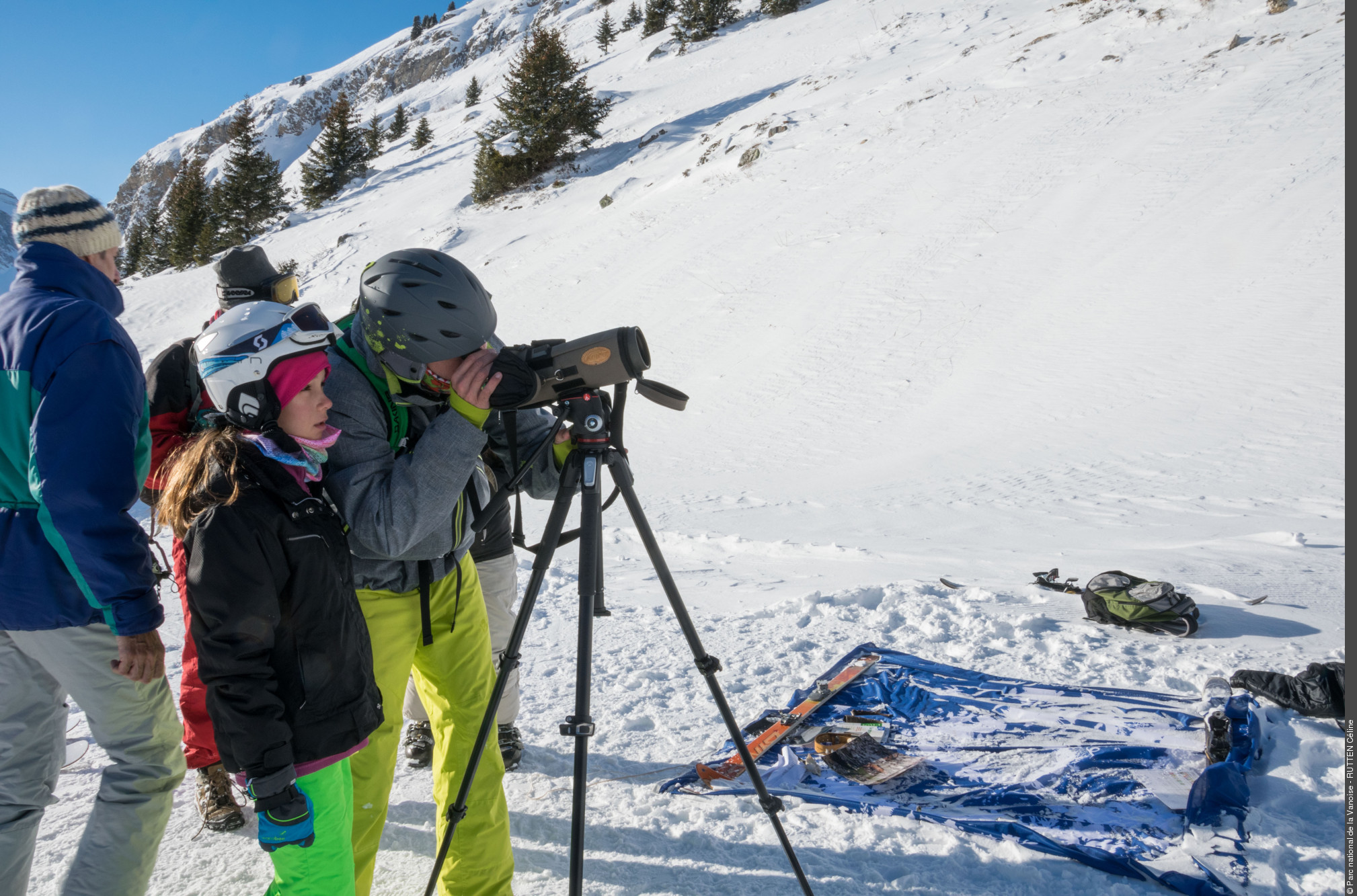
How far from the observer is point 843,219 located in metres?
15.2

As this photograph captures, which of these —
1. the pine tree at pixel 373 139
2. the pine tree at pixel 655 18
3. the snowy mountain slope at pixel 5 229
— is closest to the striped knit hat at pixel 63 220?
the pine tree at pixel 373 139

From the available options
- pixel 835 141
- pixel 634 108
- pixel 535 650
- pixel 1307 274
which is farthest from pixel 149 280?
pixel 1307 274

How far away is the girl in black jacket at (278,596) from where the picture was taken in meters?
1.66

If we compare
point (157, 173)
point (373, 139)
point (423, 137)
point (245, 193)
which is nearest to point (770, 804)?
point (245, 193)

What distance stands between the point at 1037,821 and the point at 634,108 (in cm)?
2868

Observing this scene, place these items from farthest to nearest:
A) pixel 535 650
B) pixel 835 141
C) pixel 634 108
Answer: pixel 634 108
pixel 835 141
pixel 535 650

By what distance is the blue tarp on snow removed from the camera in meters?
2.44

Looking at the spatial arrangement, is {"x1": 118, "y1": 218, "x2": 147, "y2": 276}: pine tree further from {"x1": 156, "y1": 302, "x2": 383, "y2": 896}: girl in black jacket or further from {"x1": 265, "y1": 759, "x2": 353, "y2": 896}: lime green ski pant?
{"x1": 265, "y1": 759, "x2": 353, "y2": 896}: lime green ski pant

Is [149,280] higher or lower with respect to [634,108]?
lower

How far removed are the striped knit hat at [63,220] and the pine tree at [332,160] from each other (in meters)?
33.1

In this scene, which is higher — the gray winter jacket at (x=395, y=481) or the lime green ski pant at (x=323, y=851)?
the gray winter jacket at (x=395, y=481)

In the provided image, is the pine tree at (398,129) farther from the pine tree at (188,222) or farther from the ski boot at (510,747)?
the ski boot at (510,747)

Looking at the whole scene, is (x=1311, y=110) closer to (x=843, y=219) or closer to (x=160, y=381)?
(x=843, y=219)

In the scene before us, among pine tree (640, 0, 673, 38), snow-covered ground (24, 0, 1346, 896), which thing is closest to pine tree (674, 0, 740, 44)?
pine tree (640, 0, 673, 38)
